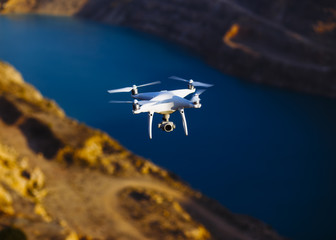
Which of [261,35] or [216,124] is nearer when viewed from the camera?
[216,124]

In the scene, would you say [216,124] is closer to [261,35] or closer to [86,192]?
[86,192]

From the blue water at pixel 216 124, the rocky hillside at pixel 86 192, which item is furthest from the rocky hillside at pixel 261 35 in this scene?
the rocky hillside at pixel 86 192

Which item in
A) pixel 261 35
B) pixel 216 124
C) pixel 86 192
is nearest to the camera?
pixel 86 192

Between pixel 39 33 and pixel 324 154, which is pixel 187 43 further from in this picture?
pixel 324 154

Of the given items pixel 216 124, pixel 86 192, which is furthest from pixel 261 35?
pixel 86 192

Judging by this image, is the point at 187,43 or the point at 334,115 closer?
the point at 334,115

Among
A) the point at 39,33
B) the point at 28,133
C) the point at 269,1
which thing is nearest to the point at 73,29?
the point at 39,33

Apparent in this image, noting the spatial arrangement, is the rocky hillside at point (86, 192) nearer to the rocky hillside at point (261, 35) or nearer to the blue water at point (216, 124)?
the blue water at point (216, 124)

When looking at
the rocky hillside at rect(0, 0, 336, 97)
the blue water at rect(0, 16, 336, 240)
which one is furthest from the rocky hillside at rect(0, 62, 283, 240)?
the rocky hillside at rect(0, 0, 336, 97)
